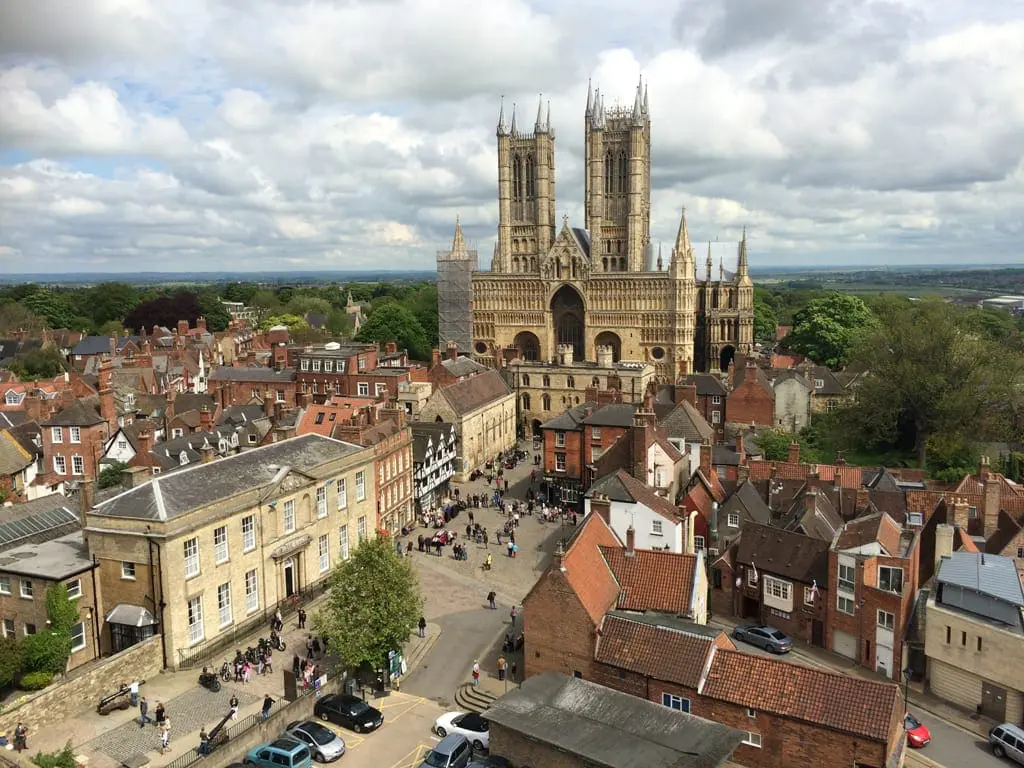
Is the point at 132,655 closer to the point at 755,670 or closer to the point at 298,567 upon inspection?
the point at 298,567

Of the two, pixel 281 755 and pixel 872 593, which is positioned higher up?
pixel 872 593

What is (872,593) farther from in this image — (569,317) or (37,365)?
(37,365)

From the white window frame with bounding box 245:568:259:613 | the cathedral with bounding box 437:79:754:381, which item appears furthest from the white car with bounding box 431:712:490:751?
the cathedral with bounding box 437:79:754:381

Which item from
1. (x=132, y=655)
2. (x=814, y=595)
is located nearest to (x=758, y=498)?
(x=814, y=595)

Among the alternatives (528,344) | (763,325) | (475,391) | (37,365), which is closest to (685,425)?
(475,391)

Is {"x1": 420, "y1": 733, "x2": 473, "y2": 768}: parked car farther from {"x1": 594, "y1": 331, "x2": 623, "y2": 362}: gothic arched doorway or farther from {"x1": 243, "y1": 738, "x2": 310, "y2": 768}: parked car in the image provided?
{"x1": 594, "y1": 331, "x2": 623, "y2": 362}: gothic arched doorway

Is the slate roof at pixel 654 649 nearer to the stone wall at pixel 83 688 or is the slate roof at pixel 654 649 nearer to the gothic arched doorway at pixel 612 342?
the stone wall at pixel 83 688
